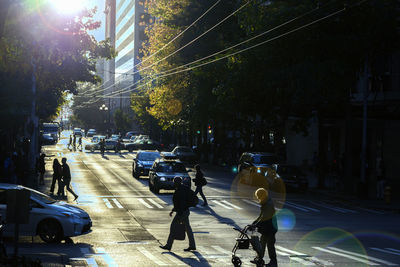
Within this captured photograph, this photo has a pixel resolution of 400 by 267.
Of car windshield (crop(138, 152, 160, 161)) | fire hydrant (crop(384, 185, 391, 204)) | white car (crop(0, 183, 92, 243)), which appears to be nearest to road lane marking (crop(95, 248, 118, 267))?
white car (crop(0, 183, 92, 243))

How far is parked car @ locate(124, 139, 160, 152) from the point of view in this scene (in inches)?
2982

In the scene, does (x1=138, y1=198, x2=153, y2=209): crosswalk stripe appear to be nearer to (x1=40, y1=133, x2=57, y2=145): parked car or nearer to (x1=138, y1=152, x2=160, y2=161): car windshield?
(x1=138, y1=152, x2=160, y2=161): car windshield

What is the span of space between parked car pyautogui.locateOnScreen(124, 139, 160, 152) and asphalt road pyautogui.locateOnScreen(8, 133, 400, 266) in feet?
134

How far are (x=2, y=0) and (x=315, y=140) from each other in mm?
42536

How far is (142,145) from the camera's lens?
7700 cm

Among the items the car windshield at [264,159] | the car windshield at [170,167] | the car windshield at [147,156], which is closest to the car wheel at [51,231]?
the car windshield at [170,167]

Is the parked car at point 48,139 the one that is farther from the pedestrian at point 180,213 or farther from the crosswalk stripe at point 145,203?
the pedestrian at point 180,213

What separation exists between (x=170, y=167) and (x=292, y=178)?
292 inches

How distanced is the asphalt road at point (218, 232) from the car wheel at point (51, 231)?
273mm

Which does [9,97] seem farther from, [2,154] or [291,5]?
[291,5]

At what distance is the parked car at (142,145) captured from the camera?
7575cm

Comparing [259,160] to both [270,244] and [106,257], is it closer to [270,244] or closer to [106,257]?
[106,257]

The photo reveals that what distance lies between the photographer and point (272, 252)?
13.1 metres

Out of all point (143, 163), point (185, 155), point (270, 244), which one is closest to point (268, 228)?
point (270, 244)
